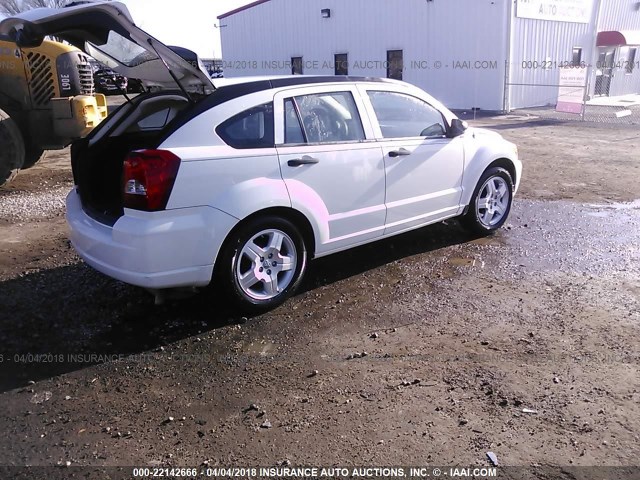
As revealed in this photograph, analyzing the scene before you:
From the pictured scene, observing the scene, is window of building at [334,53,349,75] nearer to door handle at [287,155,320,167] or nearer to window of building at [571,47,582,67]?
window of building at [571,47,582,67]

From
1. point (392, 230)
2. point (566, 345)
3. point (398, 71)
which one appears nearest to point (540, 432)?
point (566, 345)

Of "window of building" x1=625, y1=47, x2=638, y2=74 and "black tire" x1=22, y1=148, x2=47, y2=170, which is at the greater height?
"window of building" x1=625, y1=47, x2=638, y2=74

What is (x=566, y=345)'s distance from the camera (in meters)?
3.84

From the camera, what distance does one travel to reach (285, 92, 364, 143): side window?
4.41m

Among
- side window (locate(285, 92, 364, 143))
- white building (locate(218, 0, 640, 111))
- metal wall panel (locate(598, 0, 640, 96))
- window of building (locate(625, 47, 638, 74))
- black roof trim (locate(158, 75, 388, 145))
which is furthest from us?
window of building (locate(625, 47, 638, 74))

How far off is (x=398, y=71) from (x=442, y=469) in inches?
854

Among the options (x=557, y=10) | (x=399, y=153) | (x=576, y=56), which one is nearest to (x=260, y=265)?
(x=399, y=153)

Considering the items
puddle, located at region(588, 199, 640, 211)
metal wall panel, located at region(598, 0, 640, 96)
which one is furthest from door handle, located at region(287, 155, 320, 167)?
metal wall panel, located at region(598, 0, 640, 96)

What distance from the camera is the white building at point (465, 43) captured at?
1984cm

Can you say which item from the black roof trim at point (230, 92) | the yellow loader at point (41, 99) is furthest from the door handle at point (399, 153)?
the yellow loader at point (41, 99)

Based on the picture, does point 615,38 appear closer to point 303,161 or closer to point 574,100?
Answer: point 574,100

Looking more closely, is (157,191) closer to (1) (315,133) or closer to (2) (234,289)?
(2) (234,289)

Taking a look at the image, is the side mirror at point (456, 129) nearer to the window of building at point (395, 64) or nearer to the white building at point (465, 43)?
the white building at point (465, 43)

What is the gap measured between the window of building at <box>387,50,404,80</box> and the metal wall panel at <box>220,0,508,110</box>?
0.68 feet
